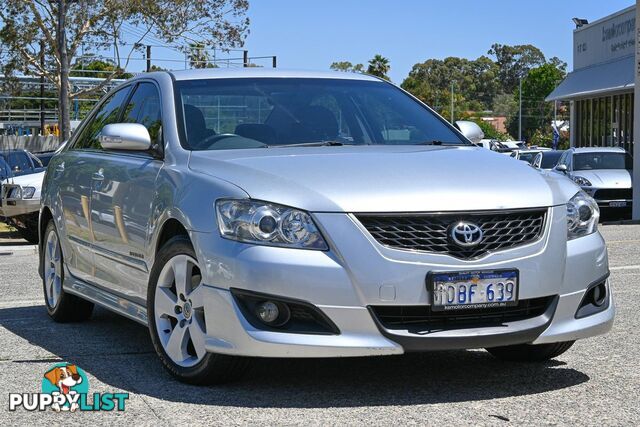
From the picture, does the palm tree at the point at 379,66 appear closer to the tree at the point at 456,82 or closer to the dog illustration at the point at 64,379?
the tree at the point at 456,82

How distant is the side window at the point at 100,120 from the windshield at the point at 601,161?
16887 millimetres

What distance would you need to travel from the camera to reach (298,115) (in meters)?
6.60

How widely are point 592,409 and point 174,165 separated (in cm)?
245

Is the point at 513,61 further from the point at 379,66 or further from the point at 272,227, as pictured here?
the point at 272,227

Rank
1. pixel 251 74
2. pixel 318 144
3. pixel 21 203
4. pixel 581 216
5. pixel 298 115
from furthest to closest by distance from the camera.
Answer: pixel 21 203 → pixel 251 74 → pixel 298 115 → pixel 318 144 → pixel 581 216

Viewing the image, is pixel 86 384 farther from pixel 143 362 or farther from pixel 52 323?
pixel 52 323

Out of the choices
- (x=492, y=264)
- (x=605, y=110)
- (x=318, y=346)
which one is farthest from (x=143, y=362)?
(x=605, y=110)

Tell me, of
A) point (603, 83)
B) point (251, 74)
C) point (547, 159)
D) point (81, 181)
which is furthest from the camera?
point (603, 83)

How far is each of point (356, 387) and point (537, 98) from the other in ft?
402

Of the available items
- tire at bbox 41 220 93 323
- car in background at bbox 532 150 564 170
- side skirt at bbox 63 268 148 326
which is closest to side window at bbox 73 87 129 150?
tire at bbox 41 220 93 323

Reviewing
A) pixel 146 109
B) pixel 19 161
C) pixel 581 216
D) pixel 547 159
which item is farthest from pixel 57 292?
pixel 547 159

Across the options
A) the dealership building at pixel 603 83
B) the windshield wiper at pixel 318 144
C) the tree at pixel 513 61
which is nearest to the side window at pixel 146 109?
the windshield wiper at pixel 318 144

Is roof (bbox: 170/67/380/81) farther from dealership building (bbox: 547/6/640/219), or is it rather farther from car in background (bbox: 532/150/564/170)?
dealership building (bbox: 547/6/640/219)

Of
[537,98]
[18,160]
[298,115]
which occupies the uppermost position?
[537,98]
